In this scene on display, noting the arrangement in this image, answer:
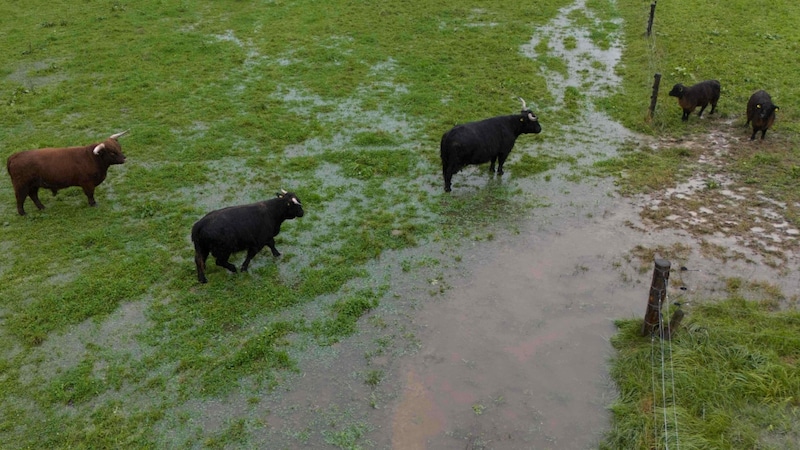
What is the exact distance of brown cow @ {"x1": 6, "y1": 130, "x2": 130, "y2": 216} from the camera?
32.0ft

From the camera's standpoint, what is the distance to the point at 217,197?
1045 centimetres

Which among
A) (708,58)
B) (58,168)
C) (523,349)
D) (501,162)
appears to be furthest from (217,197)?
(708,58)

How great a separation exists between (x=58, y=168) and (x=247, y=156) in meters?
3.62

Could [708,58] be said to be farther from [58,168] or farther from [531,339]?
[58,168]

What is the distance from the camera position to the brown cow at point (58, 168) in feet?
32.0

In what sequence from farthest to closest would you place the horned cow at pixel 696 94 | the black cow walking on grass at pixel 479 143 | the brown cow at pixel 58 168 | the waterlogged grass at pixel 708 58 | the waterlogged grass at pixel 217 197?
A: 1. the waterlogged grass at pixel 708 58
2. the horned cow at pixel 696 94
3. the black cow walking on grass at pixel 479 143
4. the brown cow at pixel 58 168
5. the waterlogged grass at pixel 217 197

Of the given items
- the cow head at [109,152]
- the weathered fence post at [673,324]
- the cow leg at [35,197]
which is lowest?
the weathered fence post at [673,324]

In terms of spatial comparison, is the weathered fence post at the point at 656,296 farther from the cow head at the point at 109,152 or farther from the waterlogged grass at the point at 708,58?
the cow head at the point at 109,152

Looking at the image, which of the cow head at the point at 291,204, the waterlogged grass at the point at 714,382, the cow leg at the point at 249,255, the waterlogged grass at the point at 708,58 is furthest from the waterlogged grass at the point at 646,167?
the cow leg at the point at 249,255

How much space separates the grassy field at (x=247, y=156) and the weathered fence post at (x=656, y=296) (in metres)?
3.24

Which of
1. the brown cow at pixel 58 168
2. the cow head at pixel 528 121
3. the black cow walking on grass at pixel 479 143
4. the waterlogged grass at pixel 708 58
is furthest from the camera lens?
the waterlogged grass at pixel 708 58

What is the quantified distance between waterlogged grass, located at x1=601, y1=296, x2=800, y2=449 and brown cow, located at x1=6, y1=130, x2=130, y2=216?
31.6 ft

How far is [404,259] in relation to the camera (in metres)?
8.84

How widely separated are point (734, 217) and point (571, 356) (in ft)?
16.3
